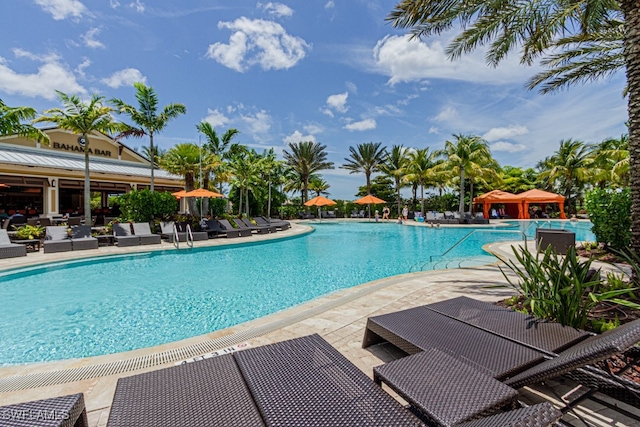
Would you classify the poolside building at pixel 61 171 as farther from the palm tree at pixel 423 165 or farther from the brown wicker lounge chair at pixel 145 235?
the palm tree at pixel 423 165

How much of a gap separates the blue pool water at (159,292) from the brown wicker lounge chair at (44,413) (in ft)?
9.81

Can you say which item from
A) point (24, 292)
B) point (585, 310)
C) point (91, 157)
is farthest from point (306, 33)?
point (91, 157)

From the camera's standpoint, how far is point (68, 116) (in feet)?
44.8

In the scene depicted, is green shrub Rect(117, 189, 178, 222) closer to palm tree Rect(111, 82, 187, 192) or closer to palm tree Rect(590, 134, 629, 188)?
palm tree Rect(111, 82, 187, 192)

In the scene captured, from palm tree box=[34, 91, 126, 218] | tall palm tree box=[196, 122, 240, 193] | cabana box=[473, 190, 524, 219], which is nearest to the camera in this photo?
palm tree box=[34, 91, 126, 218]

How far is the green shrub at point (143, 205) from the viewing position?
14.3 metres

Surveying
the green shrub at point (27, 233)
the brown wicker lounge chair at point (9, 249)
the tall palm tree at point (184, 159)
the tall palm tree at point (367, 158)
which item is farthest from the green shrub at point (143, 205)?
the tall palm tree at point (367, 158)

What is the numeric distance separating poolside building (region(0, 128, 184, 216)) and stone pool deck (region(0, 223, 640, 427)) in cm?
1901

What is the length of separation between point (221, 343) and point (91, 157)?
24828 mm

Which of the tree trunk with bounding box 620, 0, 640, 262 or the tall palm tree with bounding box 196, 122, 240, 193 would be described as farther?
the tall palm tree with bounding box 196, 122, 240, 193

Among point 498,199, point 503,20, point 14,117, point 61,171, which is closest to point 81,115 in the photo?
point 14,117

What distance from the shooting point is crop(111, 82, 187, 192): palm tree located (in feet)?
51.5

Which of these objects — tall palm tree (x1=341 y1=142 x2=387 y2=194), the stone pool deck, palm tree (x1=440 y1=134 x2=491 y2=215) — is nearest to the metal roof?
tall palm tree (x1=341 y1=142 x2=387 y2=194)

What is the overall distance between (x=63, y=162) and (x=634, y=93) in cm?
2473
